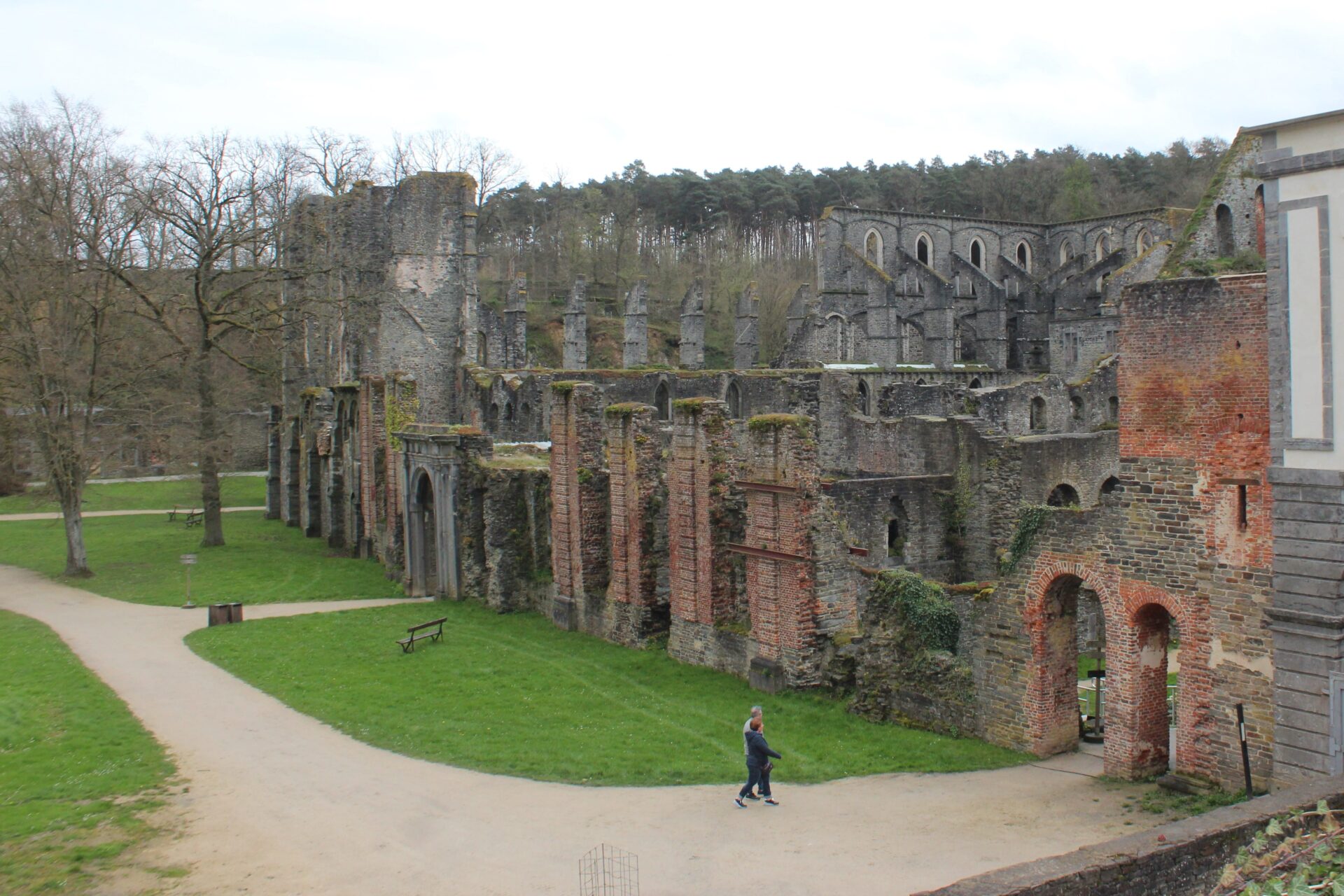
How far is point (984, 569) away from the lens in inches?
953

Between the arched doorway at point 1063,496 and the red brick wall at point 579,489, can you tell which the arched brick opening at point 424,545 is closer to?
the red brick wall at point 579,489

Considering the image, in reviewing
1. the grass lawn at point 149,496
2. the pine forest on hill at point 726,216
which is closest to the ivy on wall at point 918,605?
the grass lawn at point 149,496

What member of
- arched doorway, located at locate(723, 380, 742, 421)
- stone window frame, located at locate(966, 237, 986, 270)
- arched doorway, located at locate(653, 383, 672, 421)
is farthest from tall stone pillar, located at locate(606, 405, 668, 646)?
stone window frame, located at locate(966, 237, 986, 270)

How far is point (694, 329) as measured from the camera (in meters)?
56.8

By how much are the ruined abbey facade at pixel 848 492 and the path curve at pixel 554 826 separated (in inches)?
65.9

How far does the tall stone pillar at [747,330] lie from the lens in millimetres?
59219

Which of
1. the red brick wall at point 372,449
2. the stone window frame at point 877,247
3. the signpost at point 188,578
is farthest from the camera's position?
the stone window frame at point 877,247

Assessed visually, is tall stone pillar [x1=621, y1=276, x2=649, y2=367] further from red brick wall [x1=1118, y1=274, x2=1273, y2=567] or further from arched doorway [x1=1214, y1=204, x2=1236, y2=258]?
red brick wall [x1=1118, y1=274, x2=1273, y2=567]

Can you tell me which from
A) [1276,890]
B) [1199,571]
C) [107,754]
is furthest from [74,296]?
[1276,890]

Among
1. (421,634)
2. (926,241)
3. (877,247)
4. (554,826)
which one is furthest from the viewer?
(926,241)

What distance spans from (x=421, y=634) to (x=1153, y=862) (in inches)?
606

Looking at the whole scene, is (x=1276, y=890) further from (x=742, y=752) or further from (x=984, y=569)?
(x=984, y=569)

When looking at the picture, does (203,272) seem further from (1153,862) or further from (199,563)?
(1153,862)

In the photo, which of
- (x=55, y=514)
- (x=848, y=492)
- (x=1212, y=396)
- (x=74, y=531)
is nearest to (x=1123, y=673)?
(x=1212, y=396)
